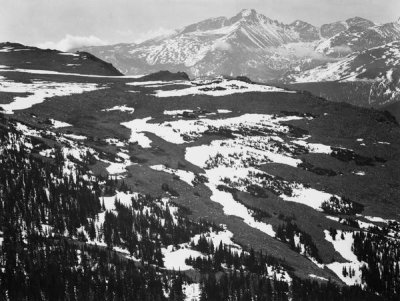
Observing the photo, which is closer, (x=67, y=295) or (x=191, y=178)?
(x=67, y=295)

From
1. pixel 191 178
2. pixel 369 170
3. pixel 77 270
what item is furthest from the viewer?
pixel 369 170

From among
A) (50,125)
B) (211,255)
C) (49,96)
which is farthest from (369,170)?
(49,96)

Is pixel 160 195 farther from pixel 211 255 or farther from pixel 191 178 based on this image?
pixel 211 255

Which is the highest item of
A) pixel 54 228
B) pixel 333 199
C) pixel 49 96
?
pixel 49 96

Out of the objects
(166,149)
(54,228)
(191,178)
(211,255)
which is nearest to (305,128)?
(166,149)

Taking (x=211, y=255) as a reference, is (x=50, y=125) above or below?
above

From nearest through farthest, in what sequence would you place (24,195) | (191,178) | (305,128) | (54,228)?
(54,228) < (24,195) < (191,178) < (305,128)

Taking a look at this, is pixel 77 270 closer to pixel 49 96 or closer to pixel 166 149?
pixel 166 149
